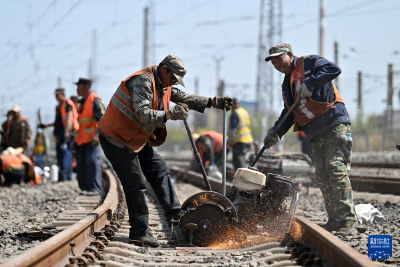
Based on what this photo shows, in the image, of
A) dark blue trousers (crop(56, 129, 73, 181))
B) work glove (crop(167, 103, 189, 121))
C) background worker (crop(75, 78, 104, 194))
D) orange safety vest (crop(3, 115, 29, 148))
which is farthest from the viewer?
orange safety vest (crop(3, 115, 29, 148))

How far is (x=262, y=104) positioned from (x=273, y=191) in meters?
33.5

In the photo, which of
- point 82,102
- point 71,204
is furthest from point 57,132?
point 71,204

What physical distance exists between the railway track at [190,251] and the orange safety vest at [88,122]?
13.0 ft

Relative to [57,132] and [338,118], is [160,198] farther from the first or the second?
[57,132]

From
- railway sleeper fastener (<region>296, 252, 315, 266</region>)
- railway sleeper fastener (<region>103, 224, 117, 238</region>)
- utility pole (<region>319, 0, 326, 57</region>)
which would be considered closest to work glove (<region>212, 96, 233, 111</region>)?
railway sleeper fastener (<region>103, 224, 117, 238</region>)

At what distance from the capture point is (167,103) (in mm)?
5926

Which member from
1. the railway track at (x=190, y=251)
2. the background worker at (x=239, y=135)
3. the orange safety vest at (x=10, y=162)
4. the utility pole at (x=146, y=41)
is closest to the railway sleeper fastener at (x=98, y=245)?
the railway track at (x=190, y=251)

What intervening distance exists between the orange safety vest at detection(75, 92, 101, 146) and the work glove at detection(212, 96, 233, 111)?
13.8ft

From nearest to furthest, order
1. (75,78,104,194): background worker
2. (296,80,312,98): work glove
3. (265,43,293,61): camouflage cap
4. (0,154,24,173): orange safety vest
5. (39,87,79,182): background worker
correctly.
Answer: (296,80,312,98): work glove < (265,43,293,61): camouflage cap < (75,78,104,194): background worker < (39,87,79,182): background worker < (0,154,24,173): orange safety vest

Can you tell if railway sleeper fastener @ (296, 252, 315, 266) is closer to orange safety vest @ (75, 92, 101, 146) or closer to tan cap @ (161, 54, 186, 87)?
tan cap @ (161, 54, 186, 87)

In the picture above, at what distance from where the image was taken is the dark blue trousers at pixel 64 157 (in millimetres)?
12930

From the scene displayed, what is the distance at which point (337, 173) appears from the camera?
606cm
